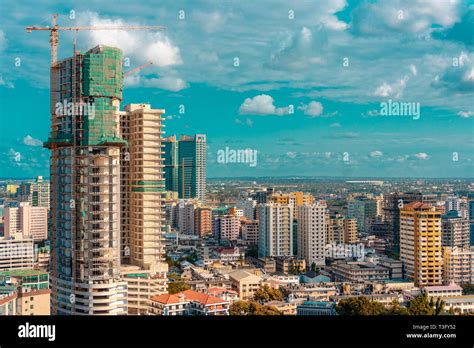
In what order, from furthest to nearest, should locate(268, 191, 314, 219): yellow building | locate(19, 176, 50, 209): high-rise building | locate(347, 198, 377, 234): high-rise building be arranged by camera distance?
locate(347, 198, 377, 234): high-rise building → locate(19, 176, 50, 209): high-rise building → locate(268, 191, 314, 219): yellow building

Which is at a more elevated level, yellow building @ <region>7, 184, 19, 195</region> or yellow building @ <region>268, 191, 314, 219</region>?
yellow building @ <region>7, 184, 19, 195</region>

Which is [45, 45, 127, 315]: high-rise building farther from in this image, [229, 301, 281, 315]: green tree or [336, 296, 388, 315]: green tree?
[336, 296, 388, 315]: green tree

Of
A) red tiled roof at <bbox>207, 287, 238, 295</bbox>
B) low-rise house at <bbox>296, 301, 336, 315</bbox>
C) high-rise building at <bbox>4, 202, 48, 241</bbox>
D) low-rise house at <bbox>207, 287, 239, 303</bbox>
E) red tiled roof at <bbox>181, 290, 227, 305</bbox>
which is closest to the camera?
red tiled roof at <bbox>181, 290, 227, 305</bbox>

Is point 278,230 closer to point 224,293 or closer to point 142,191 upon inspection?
point 224,293

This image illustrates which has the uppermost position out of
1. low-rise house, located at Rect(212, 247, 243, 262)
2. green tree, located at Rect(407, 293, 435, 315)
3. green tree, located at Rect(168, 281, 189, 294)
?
green tree, located at Rect(407, 293, 435, 315)

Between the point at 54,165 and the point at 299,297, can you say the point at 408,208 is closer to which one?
the point at 299,297

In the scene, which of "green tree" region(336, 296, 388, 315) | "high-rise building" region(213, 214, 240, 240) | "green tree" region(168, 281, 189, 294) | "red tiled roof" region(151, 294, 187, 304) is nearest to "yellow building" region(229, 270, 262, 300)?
"green tree" region(168, 281, 189, 294)

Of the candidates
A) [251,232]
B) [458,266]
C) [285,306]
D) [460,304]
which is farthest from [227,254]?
[460,304]
